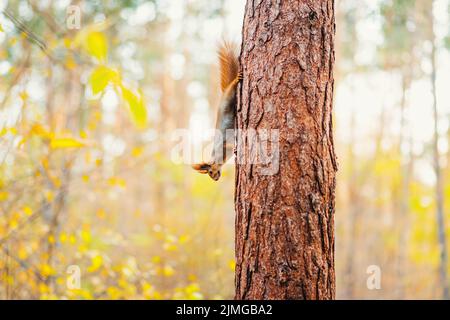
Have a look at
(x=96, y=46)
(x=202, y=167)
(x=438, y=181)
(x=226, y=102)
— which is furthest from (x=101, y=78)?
(x=438, y=181)

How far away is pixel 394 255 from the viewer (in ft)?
37.6

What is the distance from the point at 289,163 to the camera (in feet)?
6.51

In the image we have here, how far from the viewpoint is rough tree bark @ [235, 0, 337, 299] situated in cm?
197

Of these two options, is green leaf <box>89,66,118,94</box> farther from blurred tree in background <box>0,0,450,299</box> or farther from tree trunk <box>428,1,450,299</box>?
tree trunk <box>428,1,450,299</box>

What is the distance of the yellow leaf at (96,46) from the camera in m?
1.27

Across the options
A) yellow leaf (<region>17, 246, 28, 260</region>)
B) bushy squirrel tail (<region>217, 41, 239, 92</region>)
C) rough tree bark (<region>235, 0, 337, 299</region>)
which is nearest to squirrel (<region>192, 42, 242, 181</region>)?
bushy squirrel tail (<region>217, 41, 239, 92</region>)

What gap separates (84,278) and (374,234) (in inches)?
332

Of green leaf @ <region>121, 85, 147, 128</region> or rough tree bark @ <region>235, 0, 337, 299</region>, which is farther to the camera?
rough tree bark @ <region>235, 0, 337, 299</region>

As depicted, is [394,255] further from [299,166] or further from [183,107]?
[299,166]

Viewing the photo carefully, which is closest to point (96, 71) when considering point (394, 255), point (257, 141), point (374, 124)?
point (257, 141)

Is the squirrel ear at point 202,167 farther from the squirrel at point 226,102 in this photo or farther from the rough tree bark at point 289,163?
the rough tree bark at point 289,163

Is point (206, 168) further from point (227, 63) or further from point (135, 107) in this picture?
point (135, 107)

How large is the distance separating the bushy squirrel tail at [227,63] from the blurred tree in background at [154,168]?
0.13 m

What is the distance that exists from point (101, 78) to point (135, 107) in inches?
5.2
